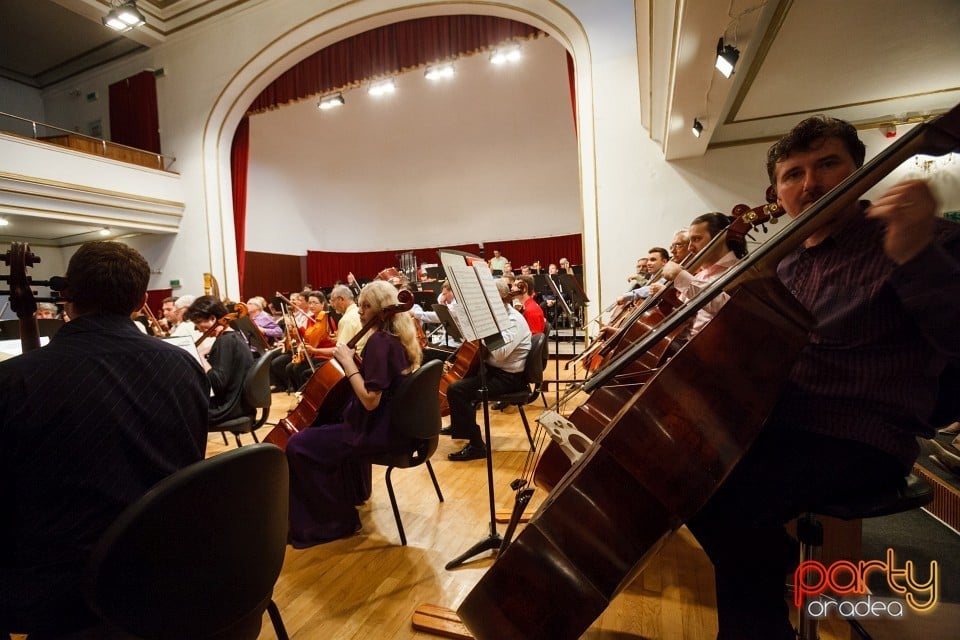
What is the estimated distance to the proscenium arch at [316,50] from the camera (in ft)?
18.3

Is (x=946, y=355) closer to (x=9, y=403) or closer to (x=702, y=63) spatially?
(x=9, y=403)

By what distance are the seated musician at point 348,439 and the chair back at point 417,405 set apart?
0.09 m

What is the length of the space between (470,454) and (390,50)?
6.21 metres

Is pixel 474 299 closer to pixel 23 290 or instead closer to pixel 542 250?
pixel 23 290

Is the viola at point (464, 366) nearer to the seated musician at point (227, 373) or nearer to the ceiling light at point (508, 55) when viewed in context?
the seated musician at point (227, 373)

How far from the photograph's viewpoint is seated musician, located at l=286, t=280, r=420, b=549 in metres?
2.12

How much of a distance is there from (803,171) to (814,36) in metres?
2.95

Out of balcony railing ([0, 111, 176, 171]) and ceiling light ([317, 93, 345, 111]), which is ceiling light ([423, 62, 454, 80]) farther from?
balcony railing ([0, 111, 176, 171])

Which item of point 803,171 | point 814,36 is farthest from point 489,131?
point 803,171

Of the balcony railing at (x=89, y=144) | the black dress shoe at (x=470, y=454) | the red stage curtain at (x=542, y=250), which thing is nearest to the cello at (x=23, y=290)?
the black dress shoe at (x=470, y=454)

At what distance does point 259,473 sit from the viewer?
1.03m

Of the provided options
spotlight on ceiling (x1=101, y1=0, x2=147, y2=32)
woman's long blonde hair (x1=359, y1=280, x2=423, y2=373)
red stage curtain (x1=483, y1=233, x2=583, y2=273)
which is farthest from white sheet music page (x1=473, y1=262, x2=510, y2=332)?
red stage curtain (x1=483, y1=233, x2=583, y2=273)

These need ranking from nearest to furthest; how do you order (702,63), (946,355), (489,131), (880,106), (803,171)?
(946,355)
(803,171)
(702,63)
(880,106)
(489,131)

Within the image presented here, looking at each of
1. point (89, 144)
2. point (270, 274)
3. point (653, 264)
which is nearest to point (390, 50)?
point (653, 264)
